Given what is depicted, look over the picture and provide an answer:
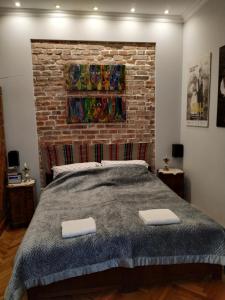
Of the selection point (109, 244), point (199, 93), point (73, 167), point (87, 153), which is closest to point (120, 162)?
point (87, 153)

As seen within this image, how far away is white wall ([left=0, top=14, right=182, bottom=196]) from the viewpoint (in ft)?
11.2

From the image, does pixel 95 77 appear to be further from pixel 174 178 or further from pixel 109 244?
pixel 109 244

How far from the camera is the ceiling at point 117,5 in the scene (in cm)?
313

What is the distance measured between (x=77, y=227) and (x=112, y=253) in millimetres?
349

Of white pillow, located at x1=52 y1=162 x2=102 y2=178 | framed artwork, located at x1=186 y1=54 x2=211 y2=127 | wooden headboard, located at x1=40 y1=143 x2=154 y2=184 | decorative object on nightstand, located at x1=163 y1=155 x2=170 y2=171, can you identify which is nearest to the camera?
framed artwork, located at x1=186 y1=54 x2=211 y2=127

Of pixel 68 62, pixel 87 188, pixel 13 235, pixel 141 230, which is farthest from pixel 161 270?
pixel 68 62

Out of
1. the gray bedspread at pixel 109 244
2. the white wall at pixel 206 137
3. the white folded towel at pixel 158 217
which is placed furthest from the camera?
the white wall at pixel 206 137

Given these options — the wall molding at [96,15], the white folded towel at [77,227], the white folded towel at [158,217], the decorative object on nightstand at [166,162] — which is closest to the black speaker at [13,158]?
the white folded towel at [77,227]

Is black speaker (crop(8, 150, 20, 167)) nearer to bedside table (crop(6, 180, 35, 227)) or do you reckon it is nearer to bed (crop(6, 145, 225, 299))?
bedside table (crop(6, 180, 35, 227))

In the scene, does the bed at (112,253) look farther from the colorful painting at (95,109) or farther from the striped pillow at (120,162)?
the colorful painting at (95,109)

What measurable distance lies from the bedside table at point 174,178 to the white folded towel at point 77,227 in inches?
77.2

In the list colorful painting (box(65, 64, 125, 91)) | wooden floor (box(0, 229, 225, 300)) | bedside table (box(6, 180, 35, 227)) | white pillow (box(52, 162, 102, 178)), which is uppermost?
colorful painting (box(65, 64, 125, 91))

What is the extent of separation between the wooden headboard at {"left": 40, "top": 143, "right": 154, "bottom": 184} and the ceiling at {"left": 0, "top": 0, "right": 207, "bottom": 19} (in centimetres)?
199

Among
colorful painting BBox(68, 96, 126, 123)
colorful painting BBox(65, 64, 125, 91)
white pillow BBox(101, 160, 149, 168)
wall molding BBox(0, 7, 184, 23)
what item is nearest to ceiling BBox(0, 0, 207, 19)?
wall molding BBox(0, 7, 184, 23)
